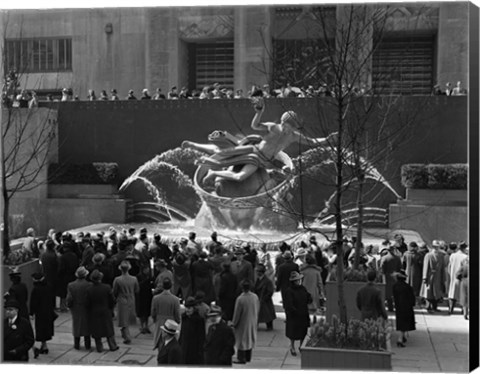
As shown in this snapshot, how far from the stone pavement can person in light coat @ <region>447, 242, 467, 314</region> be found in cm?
66

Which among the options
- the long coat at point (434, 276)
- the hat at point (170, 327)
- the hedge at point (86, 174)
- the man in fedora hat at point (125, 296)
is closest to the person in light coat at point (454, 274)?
the long coat at point (434, 276)

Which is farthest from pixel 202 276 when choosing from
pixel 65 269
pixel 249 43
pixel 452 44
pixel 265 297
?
pixel 452 44

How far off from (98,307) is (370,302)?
13.0 ft

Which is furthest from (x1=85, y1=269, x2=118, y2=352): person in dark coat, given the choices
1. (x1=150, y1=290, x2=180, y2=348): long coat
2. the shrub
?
the shrub

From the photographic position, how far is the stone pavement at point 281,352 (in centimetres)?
1121

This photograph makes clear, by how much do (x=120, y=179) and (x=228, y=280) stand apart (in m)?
14.1

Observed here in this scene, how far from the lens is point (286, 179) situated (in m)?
21.1

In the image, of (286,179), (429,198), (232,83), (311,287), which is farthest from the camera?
(232,83)

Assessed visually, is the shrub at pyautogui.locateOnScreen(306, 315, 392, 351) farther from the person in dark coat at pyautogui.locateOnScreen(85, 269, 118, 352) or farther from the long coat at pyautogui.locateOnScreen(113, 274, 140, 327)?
the long coat at pyautogui.locateOnScreen(113, 274, 140, 327)

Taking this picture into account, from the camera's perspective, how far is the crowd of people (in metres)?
10.3

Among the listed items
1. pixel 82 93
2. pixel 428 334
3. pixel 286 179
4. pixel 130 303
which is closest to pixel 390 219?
pixel 286 179

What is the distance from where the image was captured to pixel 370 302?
460 inches

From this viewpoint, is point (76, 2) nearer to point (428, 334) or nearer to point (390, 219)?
point (428, 334)

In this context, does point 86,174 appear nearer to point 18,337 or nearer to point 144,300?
point 144,300
